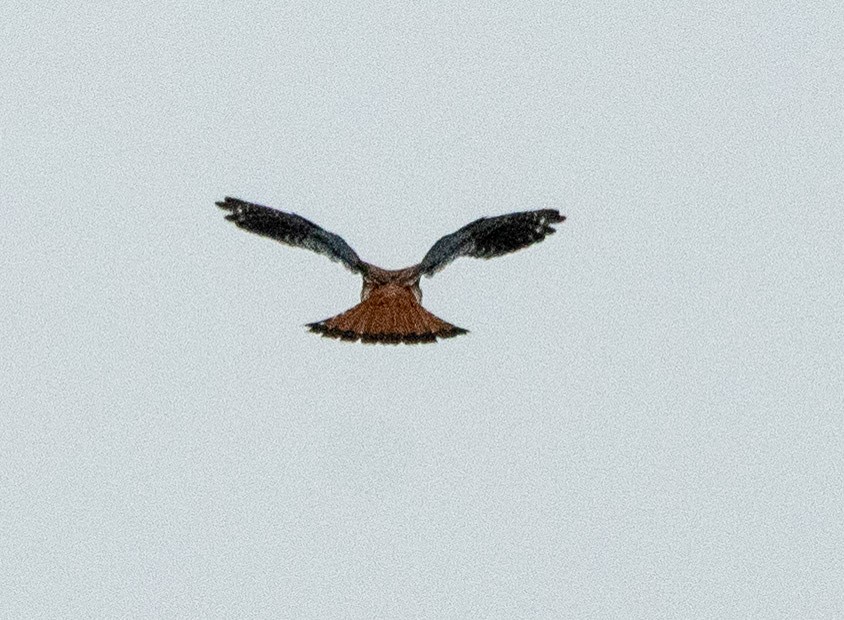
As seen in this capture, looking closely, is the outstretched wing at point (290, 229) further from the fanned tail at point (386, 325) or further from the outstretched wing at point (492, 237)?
the fanned tail at point (386, 325)

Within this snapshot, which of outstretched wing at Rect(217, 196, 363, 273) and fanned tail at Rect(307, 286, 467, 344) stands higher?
outstretched wing at Rect(217, 196, 363, 273)

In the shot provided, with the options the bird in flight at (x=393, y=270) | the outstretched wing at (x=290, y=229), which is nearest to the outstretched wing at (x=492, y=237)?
the bird in flight at (x=393, y=270)

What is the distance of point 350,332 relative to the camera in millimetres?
12570

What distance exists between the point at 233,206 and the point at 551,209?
314 centimetres

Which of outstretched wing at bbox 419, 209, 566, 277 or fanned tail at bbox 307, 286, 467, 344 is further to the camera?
outstretched wing at bbox 419, 209, 566, 277

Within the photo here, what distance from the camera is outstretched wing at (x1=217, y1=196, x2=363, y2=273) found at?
14180mm

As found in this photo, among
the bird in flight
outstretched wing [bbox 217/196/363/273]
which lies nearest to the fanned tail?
the bird in flight

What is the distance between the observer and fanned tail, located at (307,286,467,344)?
12.5m

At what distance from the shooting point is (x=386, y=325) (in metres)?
12.7

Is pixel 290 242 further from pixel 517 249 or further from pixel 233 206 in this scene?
pixel 517 249

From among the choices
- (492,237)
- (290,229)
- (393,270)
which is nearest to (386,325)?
(393,270)

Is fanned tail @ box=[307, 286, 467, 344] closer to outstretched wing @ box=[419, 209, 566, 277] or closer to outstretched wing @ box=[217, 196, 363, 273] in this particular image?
outstretched wing @ box=[419, 209, 566, 277]

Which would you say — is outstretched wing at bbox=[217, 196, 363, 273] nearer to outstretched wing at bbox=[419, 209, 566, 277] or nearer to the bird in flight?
the bird in flight

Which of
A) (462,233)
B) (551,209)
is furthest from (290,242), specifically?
(551,209)
